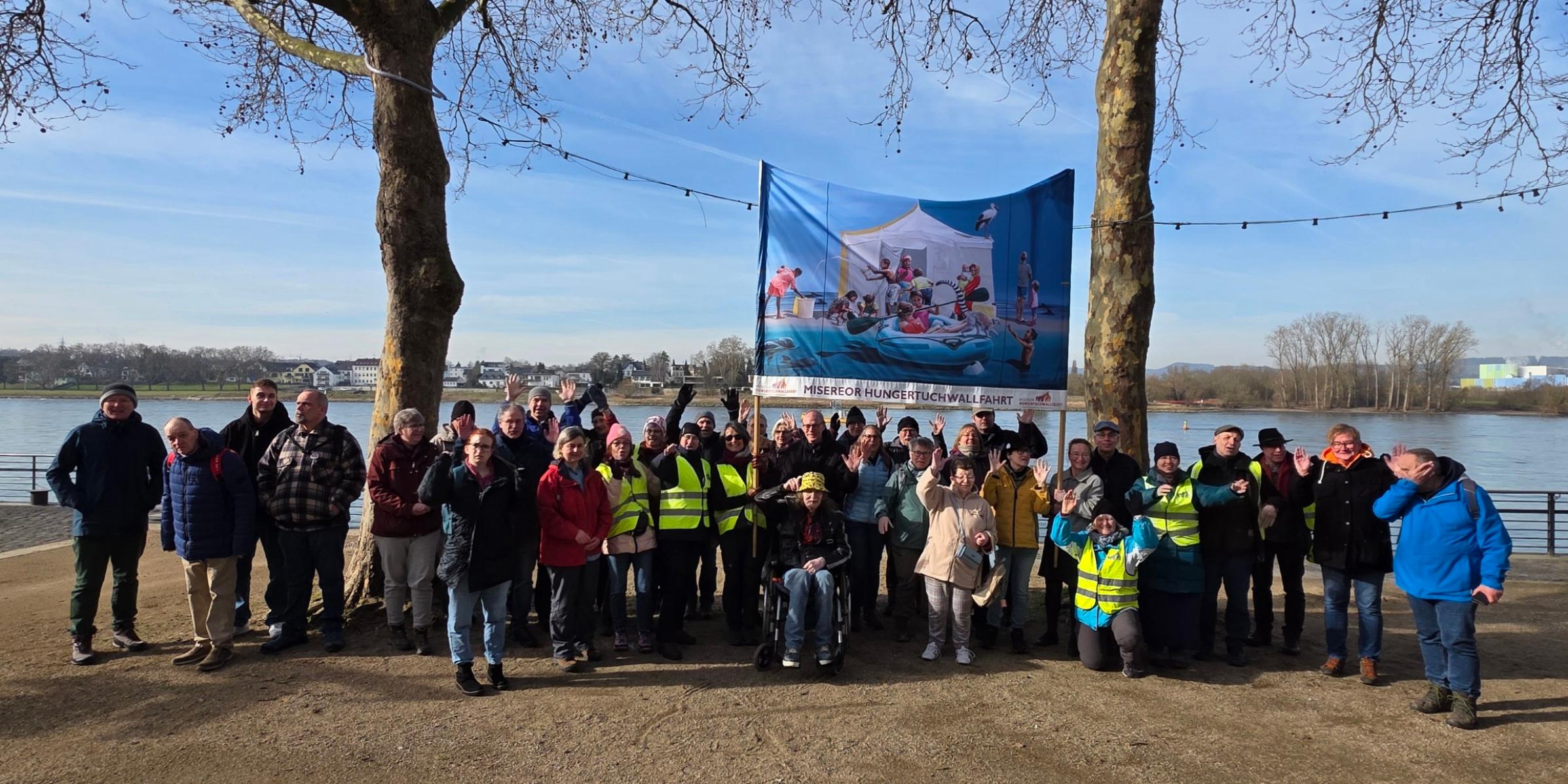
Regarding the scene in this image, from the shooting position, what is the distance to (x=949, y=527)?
5.36m

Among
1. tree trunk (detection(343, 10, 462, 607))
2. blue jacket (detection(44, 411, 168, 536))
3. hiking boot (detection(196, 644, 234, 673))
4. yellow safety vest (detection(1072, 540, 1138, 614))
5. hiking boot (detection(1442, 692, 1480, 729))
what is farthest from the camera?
tree trunk (detection(343, 10, 462, 607))

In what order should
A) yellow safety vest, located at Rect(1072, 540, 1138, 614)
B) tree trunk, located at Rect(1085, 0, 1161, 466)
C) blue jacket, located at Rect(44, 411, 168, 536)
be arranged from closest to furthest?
blue jacket, located at Rect(44, 411, 168, 536) → yellow safety vest, located at Rect(1072, 540, 1138, 614) → tree trunk, located at Rect(1085, 0, 1161, 466)

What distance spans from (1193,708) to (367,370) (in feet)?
201

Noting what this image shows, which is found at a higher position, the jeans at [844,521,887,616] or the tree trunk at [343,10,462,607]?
the tree trunk at [343,10,462,607]

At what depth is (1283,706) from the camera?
14.9ft

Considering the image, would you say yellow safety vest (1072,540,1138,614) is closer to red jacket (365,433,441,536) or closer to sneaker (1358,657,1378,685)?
sneaker (1358,657,1378,685)

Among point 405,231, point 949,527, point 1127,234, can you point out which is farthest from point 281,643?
point 1127,234

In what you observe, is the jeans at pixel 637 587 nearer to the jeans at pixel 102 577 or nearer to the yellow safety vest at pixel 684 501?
the yellow safety vest at pixel 684 501

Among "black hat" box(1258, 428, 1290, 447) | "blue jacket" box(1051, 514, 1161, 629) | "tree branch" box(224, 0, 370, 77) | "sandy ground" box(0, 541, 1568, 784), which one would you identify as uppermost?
"tree branch" box(224, 0, 370, 77)

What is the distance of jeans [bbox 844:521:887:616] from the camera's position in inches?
231

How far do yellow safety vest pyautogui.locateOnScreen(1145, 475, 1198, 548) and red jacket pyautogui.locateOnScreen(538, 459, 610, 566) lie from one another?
11.5 feet

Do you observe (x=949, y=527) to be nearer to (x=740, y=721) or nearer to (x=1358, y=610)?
(x=740, y=721)

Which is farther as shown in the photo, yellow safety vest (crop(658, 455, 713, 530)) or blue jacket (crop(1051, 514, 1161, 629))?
yellow safety vest (crop(658, 455, 713, 530))

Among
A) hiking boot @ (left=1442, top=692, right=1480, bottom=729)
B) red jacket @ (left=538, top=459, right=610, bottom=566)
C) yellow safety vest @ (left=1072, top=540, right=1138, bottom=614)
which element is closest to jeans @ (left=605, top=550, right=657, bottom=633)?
red jacket @ (left=538, top=459, right=610, bottom=566)
